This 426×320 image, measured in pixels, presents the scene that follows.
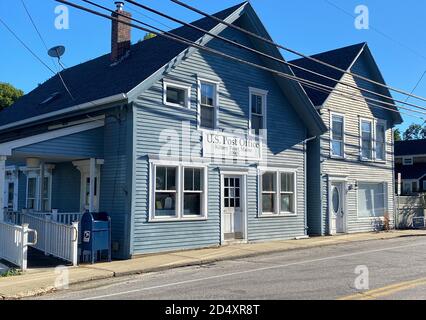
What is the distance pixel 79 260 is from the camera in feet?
45.1

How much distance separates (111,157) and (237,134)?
4.59 meters

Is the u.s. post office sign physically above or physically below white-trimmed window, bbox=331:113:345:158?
below

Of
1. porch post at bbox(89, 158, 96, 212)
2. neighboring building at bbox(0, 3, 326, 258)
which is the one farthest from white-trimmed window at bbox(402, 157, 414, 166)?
porch post at bbox(89, 158, 96, 212)

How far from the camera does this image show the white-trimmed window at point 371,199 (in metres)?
23.5

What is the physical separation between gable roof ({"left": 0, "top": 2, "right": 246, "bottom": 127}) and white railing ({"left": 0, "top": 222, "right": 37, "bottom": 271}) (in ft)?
14.6

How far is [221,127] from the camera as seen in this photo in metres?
16.9

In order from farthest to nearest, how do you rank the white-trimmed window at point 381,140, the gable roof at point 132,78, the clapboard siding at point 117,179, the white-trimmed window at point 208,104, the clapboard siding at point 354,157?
the white-trimmed window at point 381,140 < the clapboard siding at point 354,157 < the white-trimmed window at point 208,104 < the gable roof at point 132,78 < the clapboard siding at point 117,179

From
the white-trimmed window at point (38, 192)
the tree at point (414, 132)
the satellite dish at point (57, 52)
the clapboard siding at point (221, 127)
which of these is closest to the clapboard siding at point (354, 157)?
the clapboard siding at point (221, 127)

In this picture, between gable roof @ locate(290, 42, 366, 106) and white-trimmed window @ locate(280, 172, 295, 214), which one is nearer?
white-trimmed window @ locate(280, 172, 295, 214)

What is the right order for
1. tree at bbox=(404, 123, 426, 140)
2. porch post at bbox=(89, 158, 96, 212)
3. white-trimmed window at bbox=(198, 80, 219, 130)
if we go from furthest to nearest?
tree at bbox=(404, 123, 426, 140), white-trimmed window at bbox=(198, 80, 219, 130), porch post at bbox=(89, 158, 96, 212)

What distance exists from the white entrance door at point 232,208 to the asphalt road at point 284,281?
9.47ft

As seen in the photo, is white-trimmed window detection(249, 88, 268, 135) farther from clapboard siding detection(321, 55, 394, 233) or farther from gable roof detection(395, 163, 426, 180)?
gable roof detection(395, 163, 426, 180)

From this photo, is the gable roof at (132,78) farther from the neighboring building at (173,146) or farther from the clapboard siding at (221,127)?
the clapboard siding at (221,127)

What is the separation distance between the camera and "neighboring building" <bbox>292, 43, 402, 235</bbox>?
21.2m
